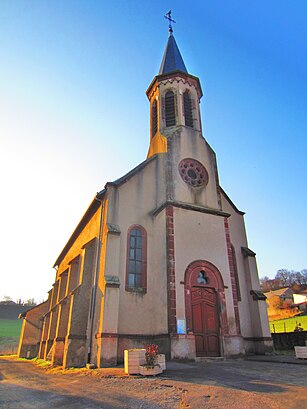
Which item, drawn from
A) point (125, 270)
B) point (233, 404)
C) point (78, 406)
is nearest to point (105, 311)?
point (125, 270)

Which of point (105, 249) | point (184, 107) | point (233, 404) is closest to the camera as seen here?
point (233, 404)

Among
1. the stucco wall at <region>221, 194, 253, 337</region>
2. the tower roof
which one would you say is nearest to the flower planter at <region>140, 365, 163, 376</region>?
the stucco wall at <region>221, 194, 253, 337</region>

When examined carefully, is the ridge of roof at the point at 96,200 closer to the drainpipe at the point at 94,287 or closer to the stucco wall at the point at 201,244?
the drainpipe at the point at 94,287

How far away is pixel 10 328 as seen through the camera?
52406mm

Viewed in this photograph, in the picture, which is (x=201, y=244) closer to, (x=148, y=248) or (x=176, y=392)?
(x=148, y=248)

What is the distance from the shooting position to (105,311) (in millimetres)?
13266

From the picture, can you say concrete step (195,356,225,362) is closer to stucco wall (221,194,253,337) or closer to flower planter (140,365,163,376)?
stucco wall (221,194,253,337)

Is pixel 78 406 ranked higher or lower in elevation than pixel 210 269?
lower

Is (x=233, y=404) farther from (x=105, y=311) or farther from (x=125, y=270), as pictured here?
(x=125, y=270)

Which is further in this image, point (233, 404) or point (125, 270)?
point (125, 270)

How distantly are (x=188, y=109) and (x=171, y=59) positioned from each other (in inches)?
240

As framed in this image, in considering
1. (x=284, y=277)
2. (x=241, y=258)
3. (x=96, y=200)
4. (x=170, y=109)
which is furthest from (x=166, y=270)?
(x=284, y=277)

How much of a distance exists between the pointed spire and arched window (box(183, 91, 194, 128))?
2460 millimetres

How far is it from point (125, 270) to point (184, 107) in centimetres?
1276
